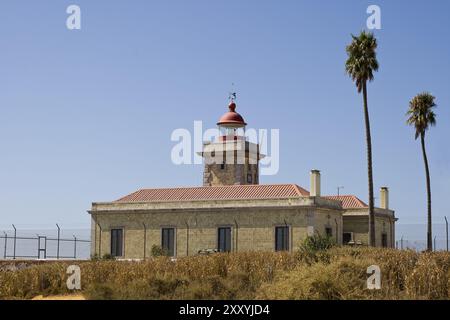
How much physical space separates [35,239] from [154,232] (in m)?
9.85

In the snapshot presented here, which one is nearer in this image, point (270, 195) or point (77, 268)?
point (77, 268)

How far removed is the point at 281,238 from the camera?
148ft

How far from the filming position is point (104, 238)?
50688 mm

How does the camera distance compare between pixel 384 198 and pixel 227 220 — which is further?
pixel 384 198

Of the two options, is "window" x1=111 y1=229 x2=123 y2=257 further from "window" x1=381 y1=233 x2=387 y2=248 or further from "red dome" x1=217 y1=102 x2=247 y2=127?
"window" x1=381 y1=233 x2=387 y2=248

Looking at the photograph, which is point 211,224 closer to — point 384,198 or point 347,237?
point 347,237

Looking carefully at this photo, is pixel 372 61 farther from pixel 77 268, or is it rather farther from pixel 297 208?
pixel 77 268

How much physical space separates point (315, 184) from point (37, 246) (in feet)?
67.9

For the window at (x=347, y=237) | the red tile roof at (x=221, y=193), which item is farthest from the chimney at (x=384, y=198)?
the red tile roof at (x=221, y=193)

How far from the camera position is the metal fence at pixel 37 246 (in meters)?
51.4

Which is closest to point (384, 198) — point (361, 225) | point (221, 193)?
point (361, 225)

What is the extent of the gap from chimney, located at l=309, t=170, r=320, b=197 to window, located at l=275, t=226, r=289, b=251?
311cm

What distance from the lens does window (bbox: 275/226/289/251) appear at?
148 ft
